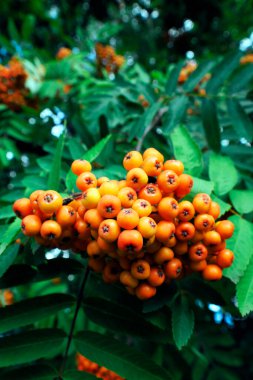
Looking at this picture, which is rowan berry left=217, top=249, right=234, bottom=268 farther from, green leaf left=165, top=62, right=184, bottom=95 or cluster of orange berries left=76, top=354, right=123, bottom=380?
cluster of orange berries left=76, top=354, right=123, bottom=380

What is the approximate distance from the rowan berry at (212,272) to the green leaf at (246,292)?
9 cm

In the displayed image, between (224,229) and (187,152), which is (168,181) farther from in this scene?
(187,152)

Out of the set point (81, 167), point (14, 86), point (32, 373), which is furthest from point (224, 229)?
point (14, 86)

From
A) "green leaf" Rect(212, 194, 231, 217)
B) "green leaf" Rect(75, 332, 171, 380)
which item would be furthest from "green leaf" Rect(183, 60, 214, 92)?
"green leaf" Rect(75, 332, 171, 380)

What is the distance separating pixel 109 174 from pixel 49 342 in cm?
73

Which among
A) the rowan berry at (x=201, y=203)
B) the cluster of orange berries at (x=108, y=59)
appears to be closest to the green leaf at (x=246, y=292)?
the rowan berry at (x=201, y=203)

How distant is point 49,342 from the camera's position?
157 centimetres

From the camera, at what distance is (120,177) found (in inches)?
68.1

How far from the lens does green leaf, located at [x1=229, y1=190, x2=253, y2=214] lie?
1656 mm

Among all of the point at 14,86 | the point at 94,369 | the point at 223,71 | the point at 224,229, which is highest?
the point at 14,86

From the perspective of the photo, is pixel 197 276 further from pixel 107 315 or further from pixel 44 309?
pixel 44 309

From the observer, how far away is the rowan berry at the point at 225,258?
4.65ft

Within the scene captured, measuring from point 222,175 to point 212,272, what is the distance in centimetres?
52

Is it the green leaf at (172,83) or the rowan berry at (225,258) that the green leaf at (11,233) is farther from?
the green leaf at (172,83)
